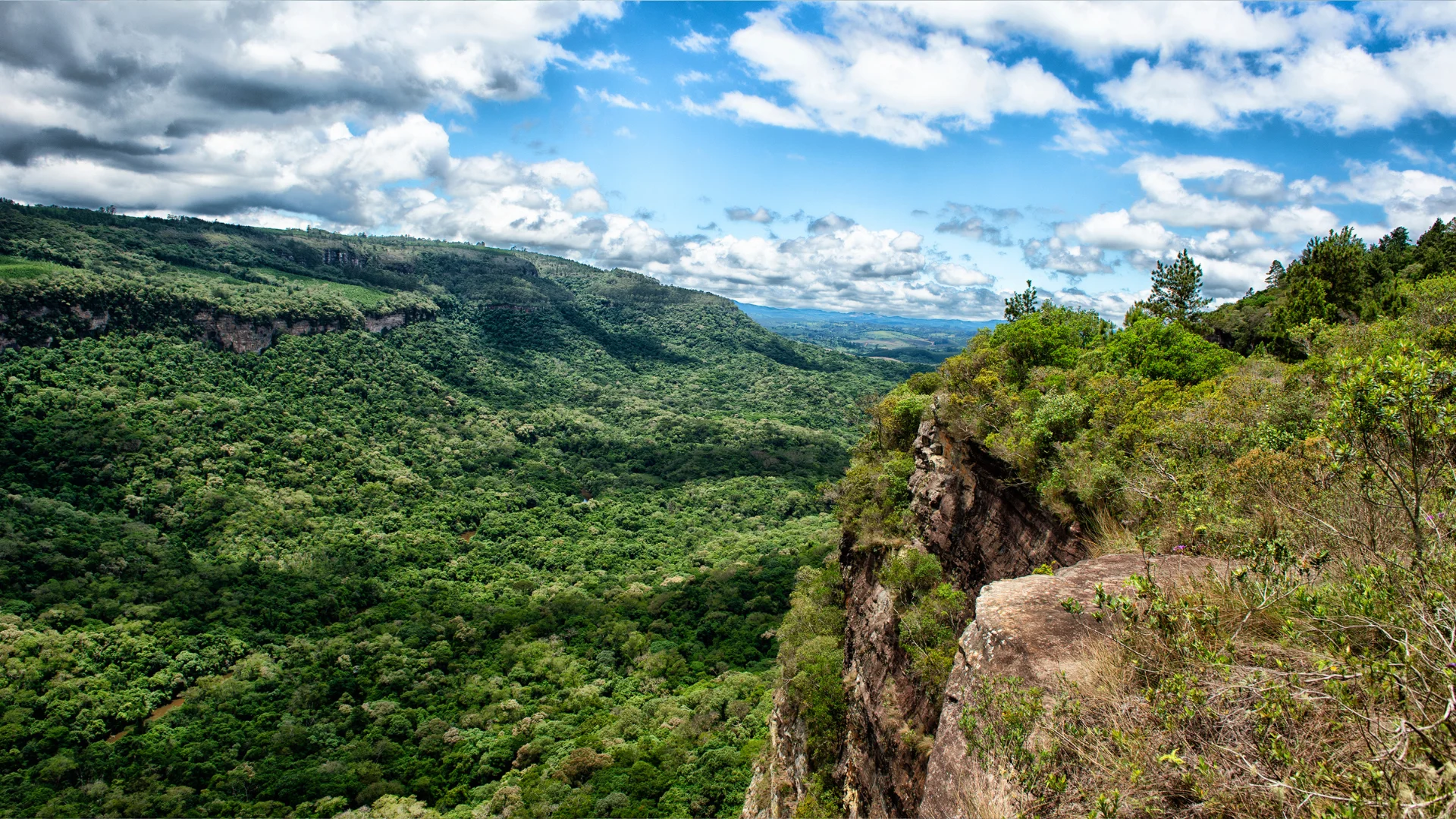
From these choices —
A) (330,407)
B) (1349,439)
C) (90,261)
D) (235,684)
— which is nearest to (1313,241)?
(1349,439)

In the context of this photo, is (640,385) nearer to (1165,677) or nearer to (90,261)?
(90,261)

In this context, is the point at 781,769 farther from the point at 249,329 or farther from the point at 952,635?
the point at 249,329

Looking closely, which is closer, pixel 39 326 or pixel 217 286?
pixel 39 326

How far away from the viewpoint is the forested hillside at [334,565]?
140 ft

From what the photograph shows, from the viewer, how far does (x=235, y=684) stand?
5147cm

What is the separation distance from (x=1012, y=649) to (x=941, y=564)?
1205 cm

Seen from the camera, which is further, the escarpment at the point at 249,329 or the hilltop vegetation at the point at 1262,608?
the escarpment at the point at 249,329

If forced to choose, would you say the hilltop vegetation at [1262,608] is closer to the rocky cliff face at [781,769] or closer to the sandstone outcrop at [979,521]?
the sandstone outcrop at [979,521]

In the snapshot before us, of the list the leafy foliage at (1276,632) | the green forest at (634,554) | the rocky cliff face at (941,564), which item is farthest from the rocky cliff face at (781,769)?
the leafy foliage at (1276,632)

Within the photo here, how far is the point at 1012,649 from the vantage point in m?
8.57

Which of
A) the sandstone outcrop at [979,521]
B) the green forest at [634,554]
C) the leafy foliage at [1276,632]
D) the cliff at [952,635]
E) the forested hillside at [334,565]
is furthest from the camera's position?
the forested hillside at [334,565]

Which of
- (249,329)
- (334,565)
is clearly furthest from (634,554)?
(249,329)

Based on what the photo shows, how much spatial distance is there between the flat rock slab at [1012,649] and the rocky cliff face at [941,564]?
16.2 feet

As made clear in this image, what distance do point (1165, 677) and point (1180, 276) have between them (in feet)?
145
